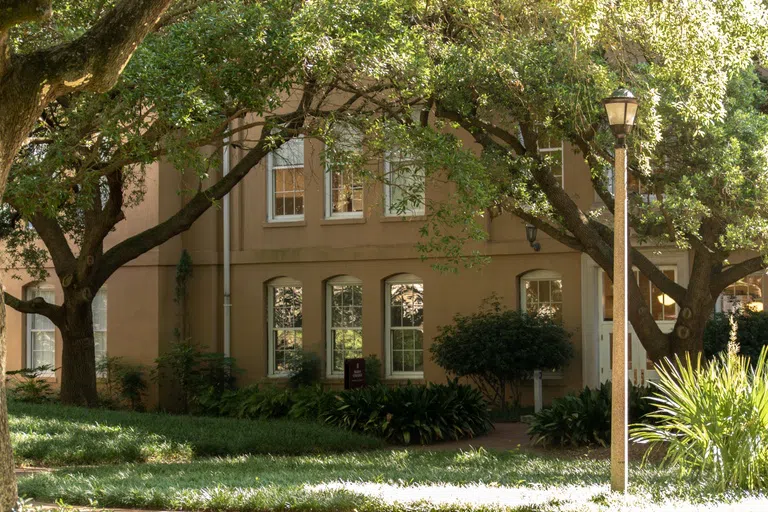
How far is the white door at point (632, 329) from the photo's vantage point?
64.3 feet

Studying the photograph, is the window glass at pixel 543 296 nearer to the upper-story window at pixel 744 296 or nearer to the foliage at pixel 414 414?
the upper-story window at pixel 744 296

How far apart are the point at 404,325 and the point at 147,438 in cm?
893

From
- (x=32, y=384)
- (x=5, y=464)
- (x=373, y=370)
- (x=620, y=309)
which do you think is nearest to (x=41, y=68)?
(x=5, y=464)

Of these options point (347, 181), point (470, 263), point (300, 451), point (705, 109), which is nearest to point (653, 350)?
point (470, 263)

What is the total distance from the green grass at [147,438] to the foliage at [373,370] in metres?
4.97

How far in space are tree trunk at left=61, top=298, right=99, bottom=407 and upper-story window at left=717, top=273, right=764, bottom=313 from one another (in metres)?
11.9

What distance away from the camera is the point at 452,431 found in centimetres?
1612

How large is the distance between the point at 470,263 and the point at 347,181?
866cm

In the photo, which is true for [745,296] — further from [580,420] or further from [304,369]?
[304,369]

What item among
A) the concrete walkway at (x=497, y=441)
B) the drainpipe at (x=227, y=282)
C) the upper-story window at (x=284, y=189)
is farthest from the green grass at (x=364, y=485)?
the upper-story window at (x=284, y=189)

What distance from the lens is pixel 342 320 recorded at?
2303 cm

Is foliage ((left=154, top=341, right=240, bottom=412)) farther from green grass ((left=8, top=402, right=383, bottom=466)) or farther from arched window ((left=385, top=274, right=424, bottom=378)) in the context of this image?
green grass ((left=8, top=402, right=383, bottom=466))

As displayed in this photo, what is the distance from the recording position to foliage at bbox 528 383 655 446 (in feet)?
47.1

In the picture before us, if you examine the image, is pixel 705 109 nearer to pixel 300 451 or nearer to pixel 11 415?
pixel 300 451
